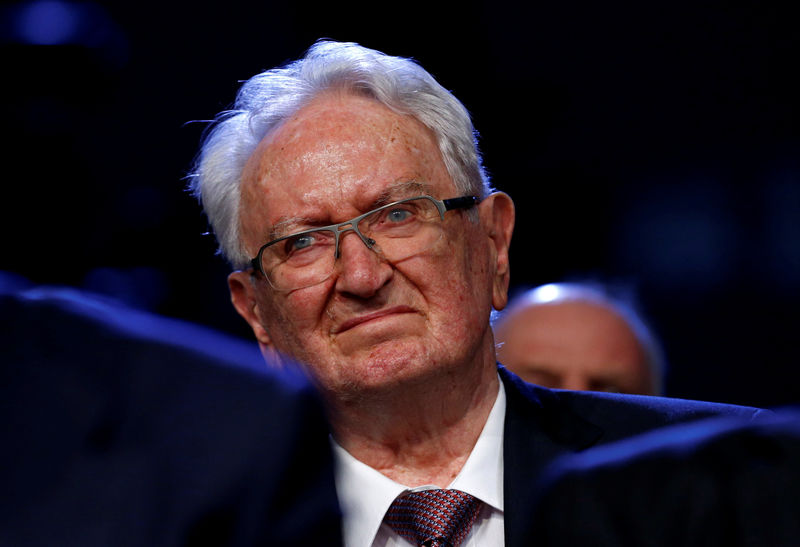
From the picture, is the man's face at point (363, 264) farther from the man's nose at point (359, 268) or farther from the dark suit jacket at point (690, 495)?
the dark suit jacket at point (690, 495)

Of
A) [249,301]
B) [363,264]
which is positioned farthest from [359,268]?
[249,301]

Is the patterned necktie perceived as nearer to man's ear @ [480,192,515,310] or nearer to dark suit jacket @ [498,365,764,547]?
dark suit jacket @ [498,365,764,547]

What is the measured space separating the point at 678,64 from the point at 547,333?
8.39 ft

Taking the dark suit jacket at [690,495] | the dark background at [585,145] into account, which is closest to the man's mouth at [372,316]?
the dark suit jacket at [690,495]

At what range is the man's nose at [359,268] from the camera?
160 cm

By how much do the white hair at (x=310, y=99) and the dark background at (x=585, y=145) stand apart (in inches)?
79.5

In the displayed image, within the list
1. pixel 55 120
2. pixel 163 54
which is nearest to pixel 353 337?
pixel 55 120

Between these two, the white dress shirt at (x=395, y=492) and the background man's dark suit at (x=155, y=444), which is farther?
the white dress shirt at (x=395, y=492)

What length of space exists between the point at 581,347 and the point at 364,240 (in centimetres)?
106

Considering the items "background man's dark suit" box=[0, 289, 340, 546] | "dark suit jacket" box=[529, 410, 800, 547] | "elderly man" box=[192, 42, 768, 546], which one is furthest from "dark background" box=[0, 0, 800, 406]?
"dark suit jacket" box=[529, 410, 800, 547]

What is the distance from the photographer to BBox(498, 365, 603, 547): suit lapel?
5.07ft

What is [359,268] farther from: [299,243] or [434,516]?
[434,516]

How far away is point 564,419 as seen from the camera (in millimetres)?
1740

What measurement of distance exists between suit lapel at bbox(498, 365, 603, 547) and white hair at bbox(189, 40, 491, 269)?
1.38 ft
